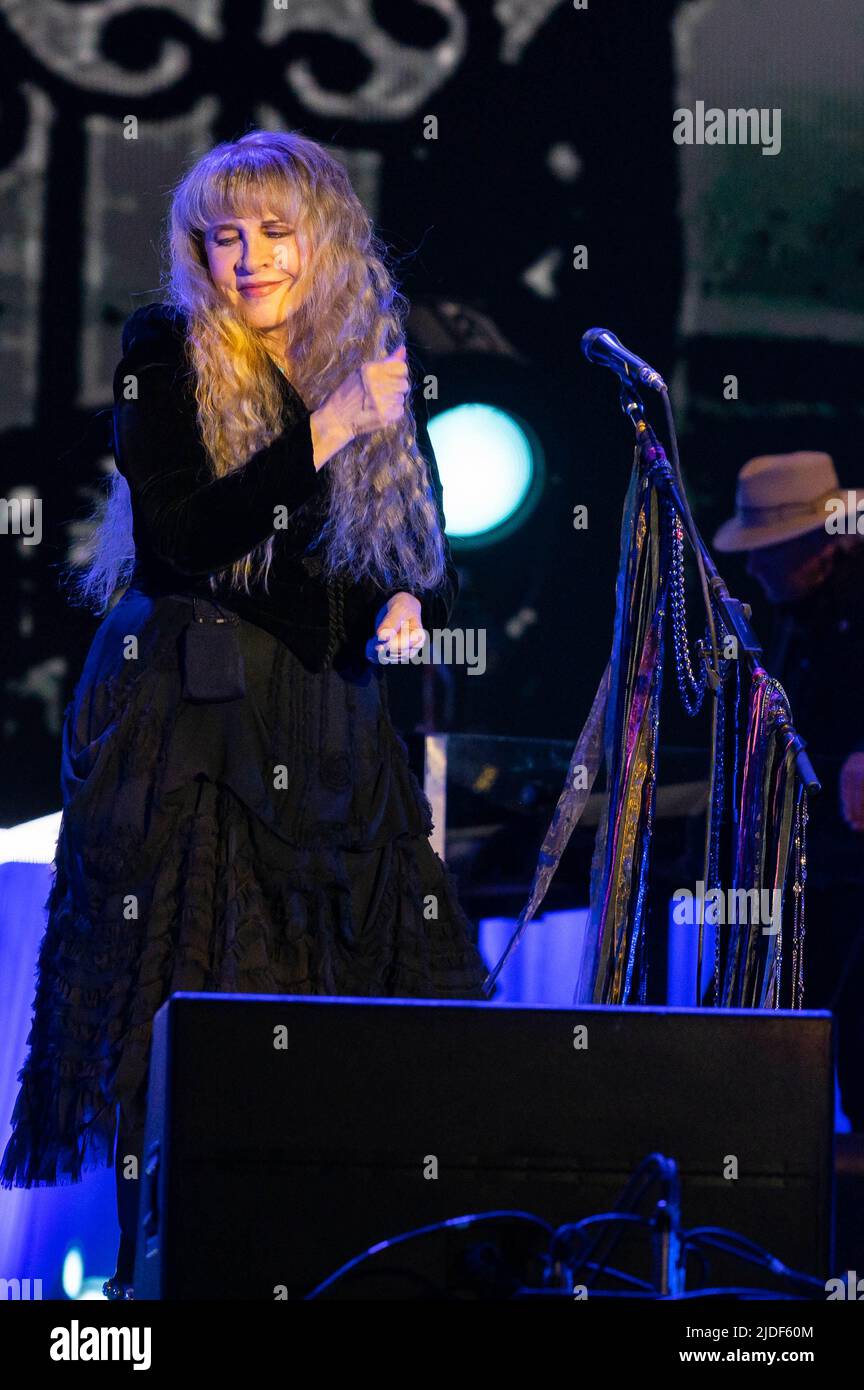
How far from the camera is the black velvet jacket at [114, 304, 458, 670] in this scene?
6.84 feet

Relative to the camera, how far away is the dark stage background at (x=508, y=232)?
4203 millimetres

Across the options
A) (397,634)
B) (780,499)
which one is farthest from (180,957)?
(780,499)

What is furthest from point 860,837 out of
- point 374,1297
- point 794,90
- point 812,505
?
point 374,1297

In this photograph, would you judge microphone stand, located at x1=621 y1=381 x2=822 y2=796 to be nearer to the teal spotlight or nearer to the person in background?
the person in background

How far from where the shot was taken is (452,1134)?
5.08 feet

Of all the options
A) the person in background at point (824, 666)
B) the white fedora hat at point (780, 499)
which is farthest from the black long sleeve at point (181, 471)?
the white fedora hat at point (780, 499)

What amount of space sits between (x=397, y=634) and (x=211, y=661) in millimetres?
218

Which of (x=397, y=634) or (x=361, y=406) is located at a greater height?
(x=361, y=406)

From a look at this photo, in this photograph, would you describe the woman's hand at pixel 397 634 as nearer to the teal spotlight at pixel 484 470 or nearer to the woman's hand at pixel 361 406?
the woman's hand at pixel 361 406

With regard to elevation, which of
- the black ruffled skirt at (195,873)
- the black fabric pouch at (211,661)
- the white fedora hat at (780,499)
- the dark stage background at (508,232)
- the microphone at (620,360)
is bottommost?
the black ruffled skirt at (195,873)

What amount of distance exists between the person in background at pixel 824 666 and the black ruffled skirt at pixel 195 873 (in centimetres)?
169

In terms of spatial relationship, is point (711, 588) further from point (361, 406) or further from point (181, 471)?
point (181, 471)

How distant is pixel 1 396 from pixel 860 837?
211cm

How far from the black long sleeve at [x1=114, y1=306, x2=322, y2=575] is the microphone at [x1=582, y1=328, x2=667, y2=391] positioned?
0.36 m
